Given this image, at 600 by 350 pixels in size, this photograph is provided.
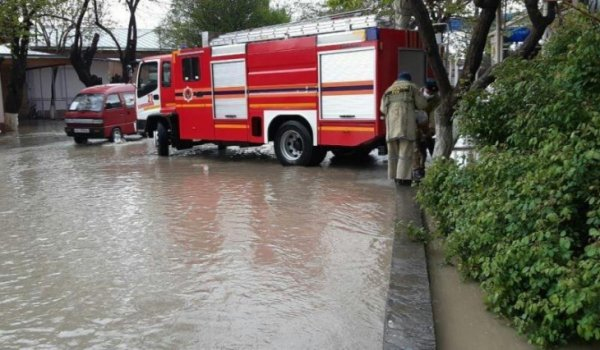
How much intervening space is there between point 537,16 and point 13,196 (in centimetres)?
814

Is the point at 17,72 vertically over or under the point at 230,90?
over

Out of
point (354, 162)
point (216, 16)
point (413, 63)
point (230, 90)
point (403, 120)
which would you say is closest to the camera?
point (403, 120)

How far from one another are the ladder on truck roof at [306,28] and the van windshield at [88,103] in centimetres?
735

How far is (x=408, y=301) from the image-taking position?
14.3 ft

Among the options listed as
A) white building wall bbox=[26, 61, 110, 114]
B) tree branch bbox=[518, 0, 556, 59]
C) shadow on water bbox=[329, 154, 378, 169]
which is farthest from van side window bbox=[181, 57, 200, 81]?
white building wall bbox=[26, 61, 110, 114]

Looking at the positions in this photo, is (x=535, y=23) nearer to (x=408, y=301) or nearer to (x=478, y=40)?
(x=478, y=40)

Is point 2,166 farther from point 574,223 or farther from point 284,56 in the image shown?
point 574,223

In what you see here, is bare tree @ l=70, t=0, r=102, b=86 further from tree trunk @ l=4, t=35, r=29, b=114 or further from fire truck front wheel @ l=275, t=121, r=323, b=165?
fire truck front wheel @ l=275, t=121, r=323, b=165

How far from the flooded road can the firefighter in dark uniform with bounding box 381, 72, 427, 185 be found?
438 mm

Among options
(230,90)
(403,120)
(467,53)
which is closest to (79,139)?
(230,90)

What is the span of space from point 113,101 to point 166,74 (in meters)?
5.69

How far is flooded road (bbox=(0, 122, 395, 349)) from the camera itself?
4.25m

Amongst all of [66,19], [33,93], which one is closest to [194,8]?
[66,19]

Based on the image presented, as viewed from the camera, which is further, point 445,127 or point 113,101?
point 113,101
